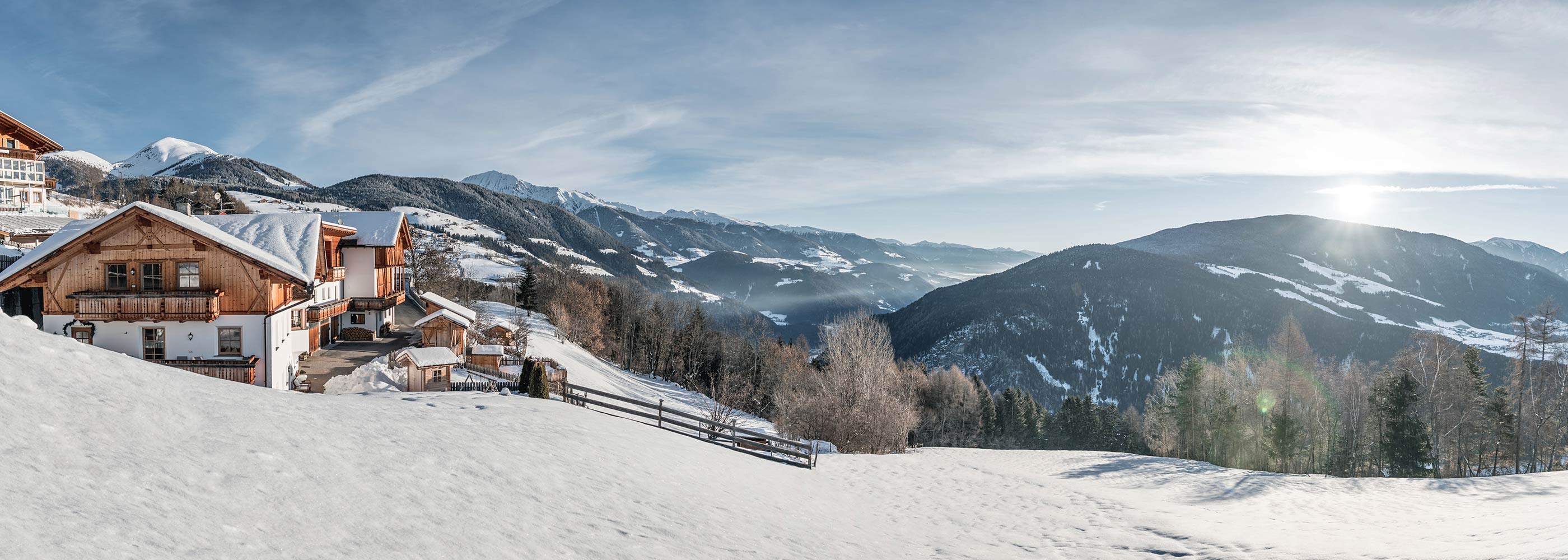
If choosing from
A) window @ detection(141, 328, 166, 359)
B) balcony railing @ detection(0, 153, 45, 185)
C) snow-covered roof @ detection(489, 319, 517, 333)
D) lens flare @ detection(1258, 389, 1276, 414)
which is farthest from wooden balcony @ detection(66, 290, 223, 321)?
lens flare @ detection(1258, 389, 1276, 414)

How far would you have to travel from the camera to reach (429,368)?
88.4ft

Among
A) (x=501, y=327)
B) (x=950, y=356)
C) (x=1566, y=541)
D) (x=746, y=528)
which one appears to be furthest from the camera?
(x=950, y=356)

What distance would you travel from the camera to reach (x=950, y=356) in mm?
165375

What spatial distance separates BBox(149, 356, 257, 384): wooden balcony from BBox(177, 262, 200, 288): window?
131 inches

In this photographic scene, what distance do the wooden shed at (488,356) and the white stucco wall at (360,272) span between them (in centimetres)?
967

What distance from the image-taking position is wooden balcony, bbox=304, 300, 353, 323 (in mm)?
30312

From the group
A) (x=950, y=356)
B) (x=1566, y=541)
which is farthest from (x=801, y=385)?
(x=950, y=356)

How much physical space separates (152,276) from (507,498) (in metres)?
26.1

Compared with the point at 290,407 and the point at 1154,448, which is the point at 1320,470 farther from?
the point at 290,407

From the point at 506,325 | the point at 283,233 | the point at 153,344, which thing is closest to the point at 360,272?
the point at 283,233

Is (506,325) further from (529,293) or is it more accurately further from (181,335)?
(529,293)

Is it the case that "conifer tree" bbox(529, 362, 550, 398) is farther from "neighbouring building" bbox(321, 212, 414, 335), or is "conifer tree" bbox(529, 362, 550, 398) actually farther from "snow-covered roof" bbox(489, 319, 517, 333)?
"snow-covered roof" bbox(489, 319, 517, 333)

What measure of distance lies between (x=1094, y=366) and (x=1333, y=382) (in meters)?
118

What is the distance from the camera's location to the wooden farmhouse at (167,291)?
23.8 metres
